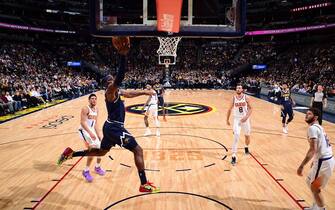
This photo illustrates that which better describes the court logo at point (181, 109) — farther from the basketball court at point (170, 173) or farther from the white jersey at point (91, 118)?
the white jersey at point (91, 118)

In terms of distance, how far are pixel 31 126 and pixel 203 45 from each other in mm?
33873

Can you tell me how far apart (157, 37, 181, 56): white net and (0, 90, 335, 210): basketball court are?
4342 mm

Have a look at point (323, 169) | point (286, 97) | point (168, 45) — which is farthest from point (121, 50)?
point (168, 45)

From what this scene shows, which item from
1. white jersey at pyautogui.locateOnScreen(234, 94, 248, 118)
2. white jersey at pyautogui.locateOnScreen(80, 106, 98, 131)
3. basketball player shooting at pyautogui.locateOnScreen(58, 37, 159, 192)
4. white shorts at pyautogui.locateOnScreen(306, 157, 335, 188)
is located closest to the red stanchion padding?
white jersey at pyautogui.locateOnScreen(234, 94, 248, 118)

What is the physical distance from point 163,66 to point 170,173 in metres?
32.3

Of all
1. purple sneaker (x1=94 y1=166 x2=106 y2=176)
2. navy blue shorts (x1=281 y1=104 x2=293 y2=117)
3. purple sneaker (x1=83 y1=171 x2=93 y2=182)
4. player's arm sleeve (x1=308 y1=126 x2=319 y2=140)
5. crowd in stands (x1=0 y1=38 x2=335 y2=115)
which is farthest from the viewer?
crowd in stands (x1=0 y1=38 x2=335 y2=115)

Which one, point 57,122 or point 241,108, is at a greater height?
point 241,108

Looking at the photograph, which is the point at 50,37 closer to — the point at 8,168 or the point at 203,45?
the point at 203,45

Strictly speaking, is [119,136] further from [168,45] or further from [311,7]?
[311,7]

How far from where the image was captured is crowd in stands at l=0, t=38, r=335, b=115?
26.3m

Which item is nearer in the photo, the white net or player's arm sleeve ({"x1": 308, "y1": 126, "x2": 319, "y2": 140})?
player's arm sleeve ({"x1": 308, "y1": 126, "x2": 319, "y2": 140})

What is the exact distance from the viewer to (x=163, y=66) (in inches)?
1524

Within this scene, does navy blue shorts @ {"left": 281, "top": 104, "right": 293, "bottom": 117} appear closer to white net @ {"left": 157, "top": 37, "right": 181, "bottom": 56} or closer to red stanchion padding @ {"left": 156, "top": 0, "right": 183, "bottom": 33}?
red stanchion padding @ {"left": 156, "top": 0, "right": 183, "bottom": 33}

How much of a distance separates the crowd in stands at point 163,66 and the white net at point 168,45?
9496mm
